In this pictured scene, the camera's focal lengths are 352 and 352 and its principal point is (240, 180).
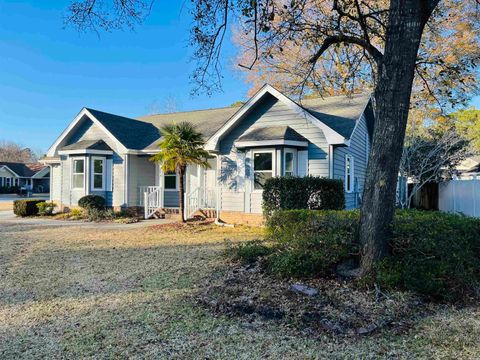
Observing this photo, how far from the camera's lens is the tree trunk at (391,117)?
502cm

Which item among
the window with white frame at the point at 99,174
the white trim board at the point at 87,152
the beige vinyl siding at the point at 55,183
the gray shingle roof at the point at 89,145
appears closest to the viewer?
the white trim board at the point at 87,152

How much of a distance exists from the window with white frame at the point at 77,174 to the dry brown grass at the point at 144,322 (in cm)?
996

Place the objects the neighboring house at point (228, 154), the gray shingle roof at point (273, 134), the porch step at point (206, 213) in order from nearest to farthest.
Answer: the gray shingle roof at point (273, 134)
the neighboring house at point (228, 154)
the porch step at point (206, 213)

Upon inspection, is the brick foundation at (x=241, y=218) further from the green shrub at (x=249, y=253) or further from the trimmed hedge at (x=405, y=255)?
the trimmed hedge at (x=405, y=255)

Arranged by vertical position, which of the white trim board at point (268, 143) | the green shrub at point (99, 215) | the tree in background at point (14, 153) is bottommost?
the green shrub at point (99, 215)

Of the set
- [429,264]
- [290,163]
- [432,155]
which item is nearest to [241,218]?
[290,163]

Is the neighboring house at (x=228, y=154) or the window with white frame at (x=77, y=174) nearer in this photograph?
the neighboring house at (x=228, y=154)

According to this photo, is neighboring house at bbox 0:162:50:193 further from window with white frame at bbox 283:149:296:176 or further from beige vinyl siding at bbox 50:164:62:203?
window with white frame at bbox 283:149:296:176

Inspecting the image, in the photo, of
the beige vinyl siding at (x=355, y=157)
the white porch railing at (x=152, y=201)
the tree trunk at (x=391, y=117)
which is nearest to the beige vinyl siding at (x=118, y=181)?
the white porch railing at (x=152, y=201)

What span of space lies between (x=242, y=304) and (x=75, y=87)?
23.6 metres

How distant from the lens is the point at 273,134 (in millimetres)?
12414

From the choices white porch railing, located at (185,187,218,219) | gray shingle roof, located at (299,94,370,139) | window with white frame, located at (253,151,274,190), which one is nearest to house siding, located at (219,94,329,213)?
window with white frame, located at (253,151,274,190)

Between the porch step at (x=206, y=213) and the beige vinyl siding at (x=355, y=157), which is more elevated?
the beige vinyl siding at (x=355, y=157)

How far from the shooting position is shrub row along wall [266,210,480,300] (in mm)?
4805
